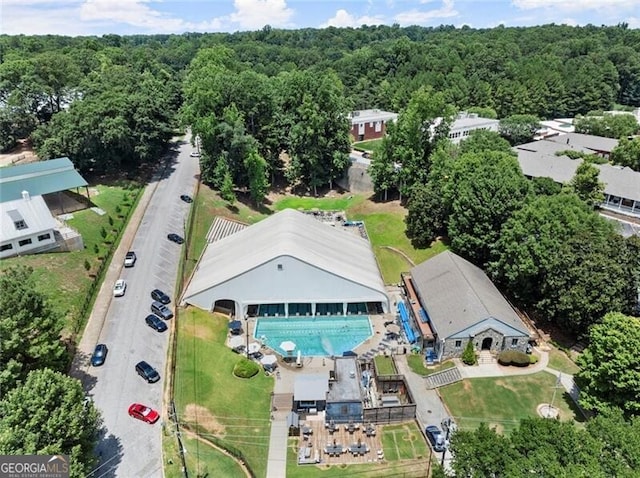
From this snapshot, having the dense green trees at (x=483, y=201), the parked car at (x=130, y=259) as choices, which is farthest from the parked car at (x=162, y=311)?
the dense green trees at (x=483, y=201)

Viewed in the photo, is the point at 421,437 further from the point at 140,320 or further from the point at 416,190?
the point at 416,190

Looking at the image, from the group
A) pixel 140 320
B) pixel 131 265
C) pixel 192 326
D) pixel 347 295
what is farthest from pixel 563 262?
pixel 131 265

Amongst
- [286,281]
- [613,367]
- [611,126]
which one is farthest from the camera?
[611,126]

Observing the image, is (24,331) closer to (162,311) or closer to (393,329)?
(162,311)

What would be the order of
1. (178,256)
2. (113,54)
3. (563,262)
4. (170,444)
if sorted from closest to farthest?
1. (170,444)
2. (563,262)
3. (178,256)
4. (113,54)

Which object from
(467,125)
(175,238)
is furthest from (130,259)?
(467,125)

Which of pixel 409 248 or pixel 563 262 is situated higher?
pixel 563 262

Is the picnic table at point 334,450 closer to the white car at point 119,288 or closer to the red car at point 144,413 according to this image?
the red car at point 144,413
